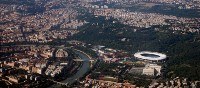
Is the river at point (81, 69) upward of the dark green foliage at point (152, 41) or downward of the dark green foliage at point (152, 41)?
downward

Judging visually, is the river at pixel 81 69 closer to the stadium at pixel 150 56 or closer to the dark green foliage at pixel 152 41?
the dark green foliage at pixel 152 41

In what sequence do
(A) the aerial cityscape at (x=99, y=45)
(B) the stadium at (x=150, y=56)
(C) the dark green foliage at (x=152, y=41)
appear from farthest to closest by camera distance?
(B) the stadium at (x=150, y=56) → (C) the dark green foliage at (x=152, y=41) → (A) the aerial cityscape at (x=99, y=45)

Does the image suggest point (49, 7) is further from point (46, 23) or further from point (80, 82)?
point (80, 82)

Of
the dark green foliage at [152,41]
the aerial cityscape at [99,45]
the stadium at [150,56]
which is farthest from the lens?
the stadium at [150,56]

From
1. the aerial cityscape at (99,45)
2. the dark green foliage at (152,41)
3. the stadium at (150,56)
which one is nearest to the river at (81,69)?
the aerial cityscape at (99,45)

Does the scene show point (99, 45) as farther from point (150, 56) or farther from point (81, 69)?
point (81, 69)

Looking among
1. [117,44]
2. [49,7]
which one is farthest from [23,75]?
[49,7]

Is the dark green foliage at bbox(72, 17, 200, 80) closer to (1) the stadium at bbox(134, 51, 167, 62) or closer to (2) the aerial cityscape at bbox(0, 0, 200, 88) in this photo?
(2) the aerial cityscape at bbox(0, 0, 200, 88)

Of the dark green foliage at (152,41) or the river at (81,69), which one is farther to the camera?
the dark green foliage at (152,41)

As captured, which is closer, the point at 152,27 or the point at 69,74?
the point at 69,74
